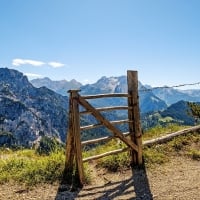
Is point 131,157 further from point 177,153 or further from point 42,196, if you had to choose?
point 42,196

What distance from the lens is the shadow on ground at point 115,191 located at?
33.3 feet

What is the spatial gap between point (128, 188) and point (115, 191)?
507 millimetres

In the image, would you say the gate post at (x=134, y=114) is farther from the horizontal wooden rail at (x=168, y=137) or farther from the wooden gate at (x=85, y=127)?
the horizontal wooden rail at (x=168, y=137)

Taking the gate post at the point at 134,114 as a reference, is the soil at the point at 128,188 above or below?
below

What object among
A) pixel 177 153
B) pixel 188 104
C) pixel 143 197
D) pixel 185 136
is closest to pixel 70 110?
pixel 143 197

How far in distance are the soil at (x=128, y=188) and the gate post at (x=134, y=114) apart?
1.85 feet

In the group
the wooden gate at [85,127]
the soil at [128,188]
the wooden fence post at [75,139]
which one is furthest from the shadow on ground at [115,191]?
the wooden gate at [85,127]

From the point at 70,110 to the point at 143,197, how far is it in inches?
144

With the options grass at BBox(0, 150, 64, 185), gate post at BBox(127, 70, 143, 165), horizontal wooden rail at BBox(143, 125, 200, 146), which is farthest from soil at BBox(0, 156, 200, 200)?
horizontal wooden rail at BBox(143, 125, 200, 146)

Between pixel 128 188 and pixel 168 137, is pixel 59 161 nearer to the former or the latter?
pixel 128 188

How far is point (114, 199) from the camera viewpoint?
997 centimetres

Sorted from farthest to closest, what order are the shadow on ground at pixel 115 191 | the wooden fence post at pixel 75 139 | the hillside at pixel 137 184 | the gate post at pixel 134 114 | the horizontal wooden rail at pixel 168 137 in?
the horizontal wooden rail at pixel 168 137 < the gate post at pixel 134 114 < the wooden fence post at pixel 75 139 < the hillside at pixel 137 184 < the shadow on ground at pixel 115 191

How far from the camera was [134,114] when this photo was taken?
13.2 m

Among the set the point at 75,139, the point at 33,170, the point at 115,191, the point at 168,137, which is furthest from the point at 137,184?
the point at 168,137
